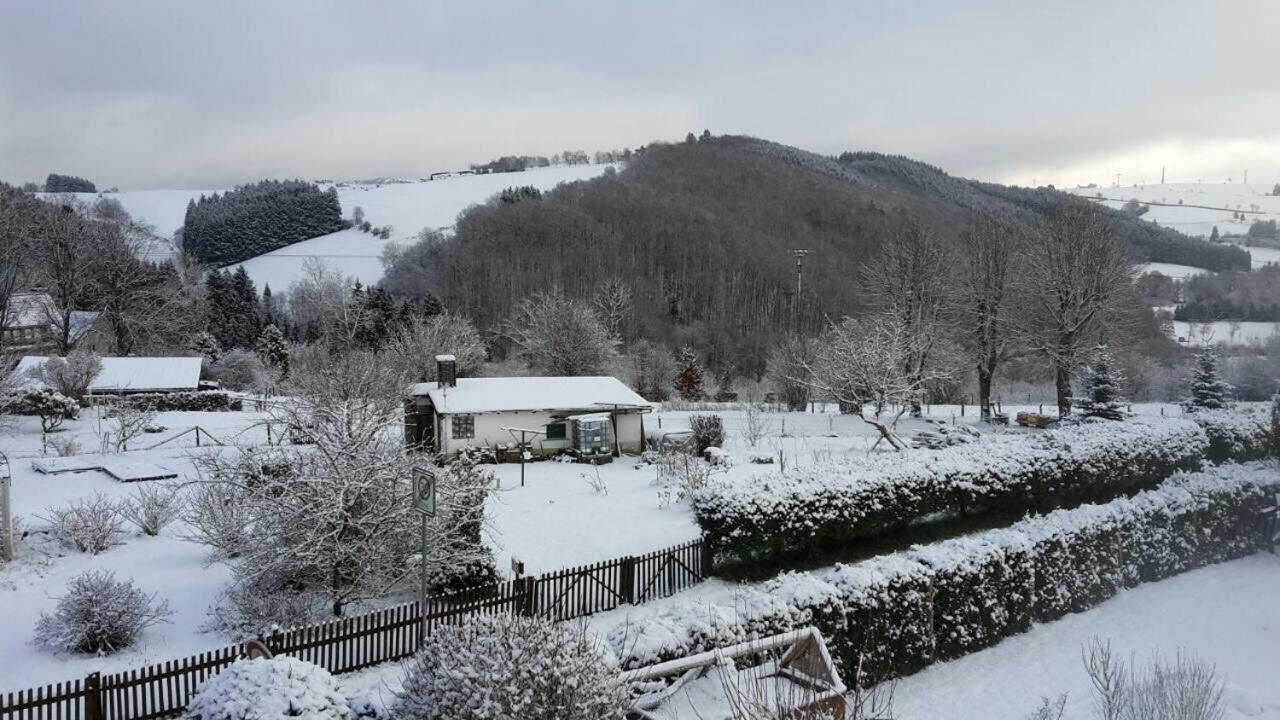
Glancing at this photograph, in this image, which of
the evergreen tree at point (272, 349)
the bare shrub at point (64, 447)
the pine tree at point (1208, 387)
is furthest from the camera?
the evergreen tree at point (272, 349)

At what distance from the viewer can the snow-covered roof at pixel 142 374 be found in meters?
39.4

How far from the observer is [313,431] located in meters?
12.7

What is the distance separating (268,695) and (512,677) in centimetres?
227

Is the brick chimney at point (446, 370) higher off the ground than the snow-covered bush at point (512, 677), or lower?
higher

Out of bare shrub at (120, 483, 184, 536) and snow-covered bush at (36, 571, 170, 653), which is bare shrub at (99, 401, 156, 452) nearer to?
bare shrub at (120, 483, 184, 536)

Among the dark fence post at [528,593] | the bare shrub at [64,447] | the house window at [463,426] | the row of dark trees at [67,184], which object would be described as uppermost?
the row of dark trees at [67,184]

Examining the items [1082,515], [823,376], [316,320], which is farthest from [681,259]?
[1082,515]

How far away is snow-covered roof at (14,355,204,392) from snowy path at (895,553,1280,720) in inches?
1645

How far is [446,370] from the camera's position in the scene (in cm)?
2925

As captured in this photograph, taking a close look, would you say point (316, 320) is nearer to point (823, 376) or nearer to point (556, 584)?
point (823, 376)

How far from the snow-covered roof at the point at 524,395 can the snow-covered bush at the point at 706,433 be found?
2.20m

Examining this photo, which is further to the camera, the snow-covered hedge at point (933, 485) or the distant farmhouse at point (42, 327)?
the distant farmhouse at point (42, 327)

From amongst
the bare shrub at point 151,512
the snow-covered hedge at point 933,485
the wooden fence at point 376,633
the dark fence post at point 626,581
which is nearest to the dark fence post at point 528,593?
the wooden fence at point 376,633

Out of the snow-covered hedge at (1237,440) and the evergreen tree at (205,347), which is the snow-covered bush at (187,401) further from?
the snow-covered hedge at (1237,440)
